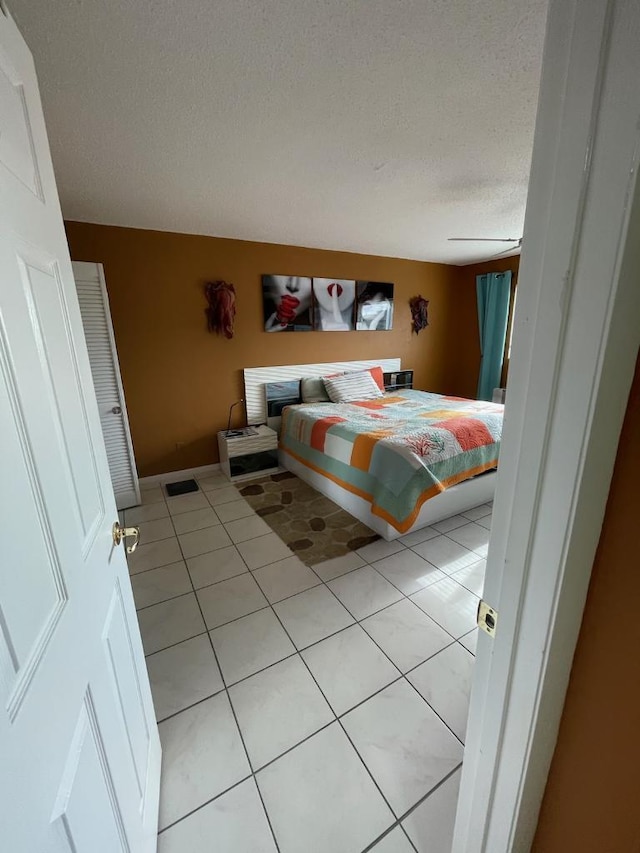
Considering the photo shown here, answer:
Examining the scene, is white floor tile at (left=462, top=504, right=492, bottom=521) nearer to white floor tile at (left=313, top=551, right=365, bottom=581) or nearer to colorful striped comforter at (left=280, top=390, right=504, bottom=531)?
colorful striped comforter at (left=280, top=390, right=504, bottom=531)

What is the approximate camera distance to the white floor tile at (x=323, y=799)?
3.39ft

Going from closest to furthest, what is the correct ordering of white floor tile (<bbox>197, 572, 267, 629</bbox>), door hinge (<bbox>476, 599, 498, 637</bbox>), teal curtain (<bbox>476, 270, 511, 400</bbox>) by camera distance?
1. door hinge (<bbox>476, 599, 498, 637</bbox>)
2. white floor tile (<bbox>197, 572, 267, 629</bbox>)
3. teal curtain (<bbox>476, 270, 511, 400</bbox>)

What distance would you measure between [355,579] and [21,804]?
5.98ft

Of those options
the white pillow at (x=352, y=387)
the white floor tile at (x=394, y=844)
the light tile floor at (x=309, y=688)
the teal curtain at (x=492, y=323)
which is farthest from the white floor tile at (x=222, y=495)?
the teal curtain at (x=492, y=323)

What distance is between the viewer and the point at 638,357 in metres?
0.45

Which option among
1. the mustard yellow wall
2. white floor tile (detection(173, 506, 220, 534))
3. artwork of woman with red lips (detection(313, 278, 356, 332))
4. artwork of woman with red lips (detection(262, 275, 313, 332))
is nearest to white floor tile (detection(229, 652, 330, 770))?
white floor tile (detection(173, 506, 220, 534))

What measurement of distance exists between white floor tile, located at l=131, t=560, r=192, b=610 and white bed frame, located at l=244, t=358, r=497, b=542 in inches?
50.6

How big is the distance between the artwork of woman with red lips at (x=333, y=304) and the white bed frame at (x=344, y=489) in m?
0.46

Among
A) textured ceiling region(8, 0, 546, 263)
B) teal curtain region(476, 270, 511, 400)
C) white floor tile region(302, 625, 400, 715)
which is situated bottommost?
white floor tile region(302, 625, 400, 715)

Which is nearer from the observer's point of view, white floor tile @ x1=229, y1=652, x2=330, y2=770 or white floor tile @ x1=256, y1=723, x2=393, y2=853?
white floor tile @ x1=256, y1=723, x2=393, y2=853

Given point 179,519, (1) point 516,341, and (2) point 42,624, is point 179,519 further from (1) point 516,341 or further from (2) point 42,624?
(1) point 516,341

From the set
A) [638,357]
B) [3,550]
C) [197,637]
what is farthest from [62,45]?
[197,637]

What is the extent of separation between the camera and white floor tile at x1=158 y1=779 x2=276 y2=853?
1017 millimetres

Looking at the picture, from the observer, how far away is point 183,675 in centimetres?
153
